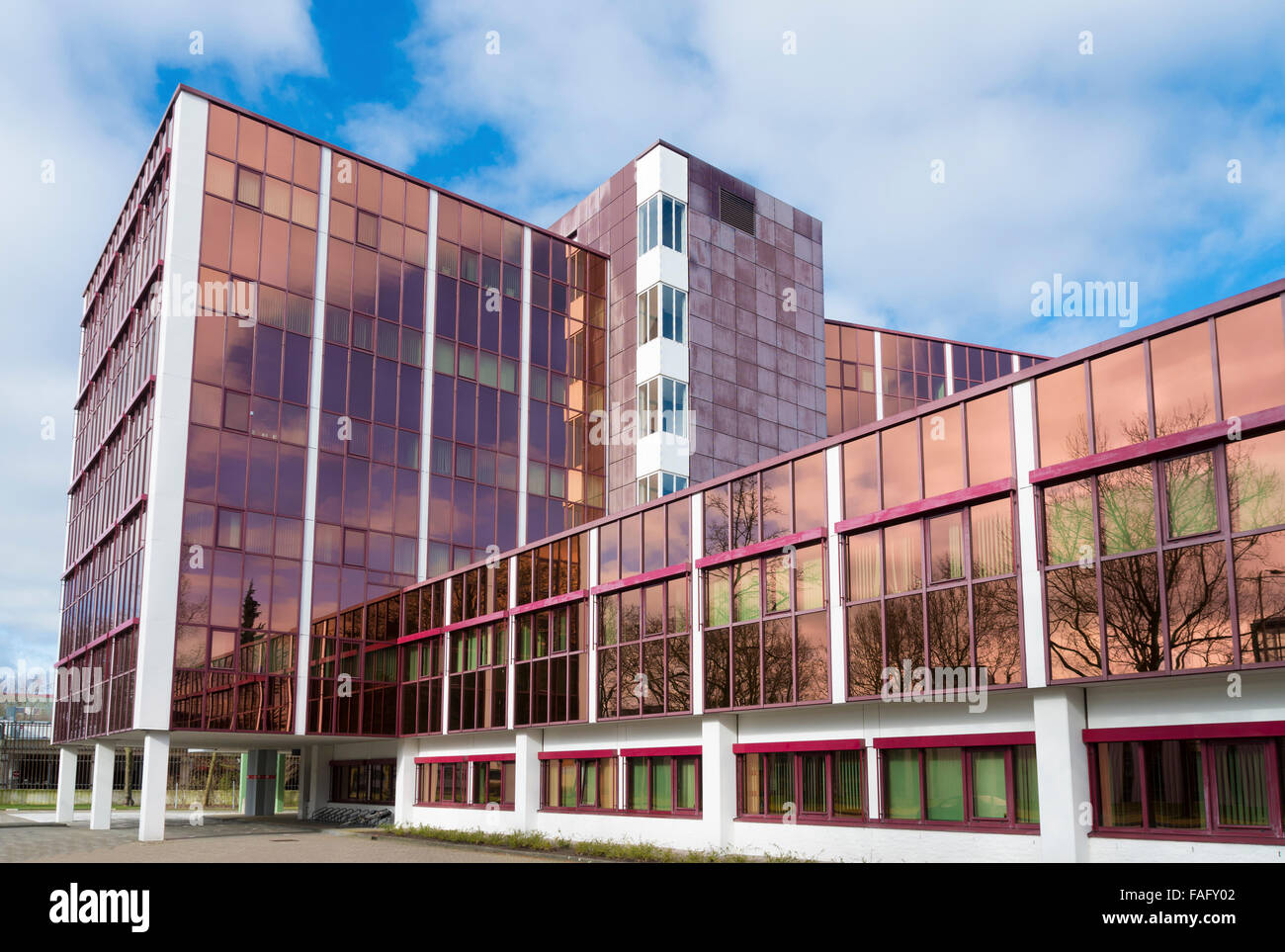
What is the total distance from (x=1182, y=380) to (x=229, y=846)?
30.1m

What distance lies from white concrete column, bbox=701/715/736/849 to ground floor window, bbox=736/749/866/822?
0.22 metres

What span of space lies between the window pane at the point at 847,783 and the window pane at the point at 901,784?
752mm

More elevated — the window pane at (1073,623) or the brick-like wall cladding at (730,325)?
the brick-like wall cladding at (730,325)

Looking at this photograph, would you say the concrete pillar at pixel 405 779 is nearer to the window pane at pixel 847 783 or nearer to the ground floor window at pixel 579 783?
the ground floor window at pixel 579 783

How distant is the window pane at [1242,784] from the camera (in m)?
17.2

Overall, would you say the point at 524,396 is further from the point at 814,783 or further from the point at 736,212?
the point at 814,783

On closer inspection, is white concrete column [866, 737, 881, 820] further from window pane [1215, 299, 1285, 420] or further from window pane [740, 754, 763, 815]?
window pane [1215, 299, 1285, 420]

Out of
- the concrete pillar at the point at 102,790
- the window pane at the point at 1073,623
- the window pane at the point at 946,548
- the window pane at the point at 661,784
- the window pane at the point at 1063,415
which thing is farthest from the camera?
the concrete pillar at the point at 102,790

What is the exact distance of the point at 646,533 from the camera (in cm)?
3150

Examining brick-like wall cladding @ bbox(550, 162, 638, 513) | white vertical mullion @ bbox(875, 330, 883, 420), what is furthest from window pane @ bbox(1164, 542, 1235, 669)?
white vertical mullion @ bbox(875, 330, 883, 420)

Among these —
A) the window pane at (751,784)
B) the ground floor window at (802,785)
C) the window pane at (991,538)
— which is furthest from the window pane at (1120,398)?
the window pane at (751,784)

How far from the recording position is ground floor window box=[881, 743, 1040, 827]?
816 inches

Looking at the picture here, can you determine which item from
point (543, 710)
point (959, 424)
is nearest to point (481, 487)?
point (543, 710)

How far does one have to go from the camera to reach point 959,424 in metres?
22.5
